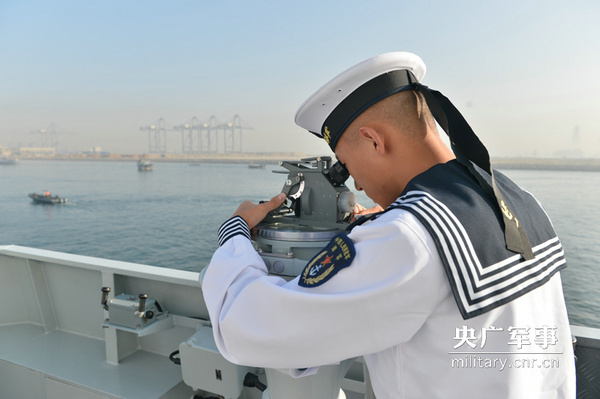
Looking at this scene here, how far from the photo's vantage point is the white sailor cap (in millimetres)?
904

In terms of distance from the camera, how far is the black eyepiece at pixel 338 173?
4.01ft

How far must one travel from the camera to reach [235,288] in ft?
2.70

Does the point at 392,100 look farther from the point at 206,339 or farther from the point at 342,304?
the point at 206,339

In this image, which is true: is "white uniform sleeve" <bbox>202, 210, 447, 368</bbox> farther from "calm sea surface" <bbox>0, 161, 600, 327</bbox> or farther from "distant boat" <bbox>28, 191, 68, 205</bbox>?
"distant boat" <bbox>28, 191, 68, 205</bbox>

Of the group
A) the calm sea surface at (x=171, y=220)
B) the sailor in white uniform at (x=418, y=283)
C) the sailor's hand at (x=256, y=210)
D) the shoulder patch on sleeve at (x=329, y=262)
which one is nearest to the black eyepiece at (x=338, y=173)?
the sailor's hand at (x=256, y=210)

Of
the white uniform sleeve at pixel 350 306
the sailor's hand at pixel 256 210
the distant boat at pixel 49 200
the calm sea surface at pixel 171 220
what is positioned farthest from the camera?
the distant boat at pixel 49 200

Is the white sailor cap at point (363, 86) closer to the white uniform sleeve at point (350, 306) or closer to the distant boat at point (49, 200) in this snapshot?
the white uniform sleeve at point (350, 306)

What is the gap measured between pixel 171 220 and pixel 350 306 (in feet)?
111

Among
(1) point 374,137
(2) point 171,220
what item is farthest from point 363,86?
(2) point 171,220

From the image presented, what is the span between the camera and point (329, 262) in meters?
0.75

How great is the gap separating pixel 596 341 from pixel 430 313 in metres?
1.36

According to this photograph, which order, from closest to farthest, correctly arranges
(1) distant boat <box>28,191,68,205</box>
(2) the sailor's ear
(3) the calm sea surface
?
(2) the sailor's ear, (3) the calm sea surface, (1) distant boat <box>28,191,68,205</box>

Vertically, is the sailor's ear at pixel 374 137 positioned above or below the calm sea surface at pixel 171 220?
above

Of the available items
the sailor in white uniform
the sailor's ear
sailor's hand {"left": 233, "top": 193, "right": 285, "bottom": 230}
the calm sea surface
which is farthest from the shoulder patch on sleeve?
the calm sea surface
